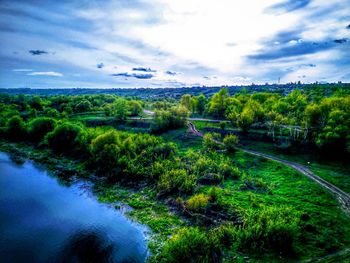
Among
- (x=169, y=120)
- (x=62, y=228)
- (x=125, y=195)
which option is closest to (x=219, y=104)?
(x=169, y=120)

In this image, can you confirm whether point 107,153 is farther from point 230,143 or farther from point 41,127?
point 41,127

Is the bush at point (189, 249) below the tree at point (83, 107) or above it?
below

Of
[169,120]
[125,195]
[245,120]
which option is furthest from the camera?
[169,120]

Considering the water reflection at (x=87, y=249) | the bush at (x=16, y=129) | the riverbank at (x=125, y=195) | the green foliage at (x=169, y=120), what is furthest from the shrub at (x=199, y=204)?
the bush at (x=16, y=129)

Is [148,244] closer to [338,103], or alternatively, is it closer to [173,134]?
[173,134]

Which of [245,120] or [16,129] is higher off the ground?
[245,120]

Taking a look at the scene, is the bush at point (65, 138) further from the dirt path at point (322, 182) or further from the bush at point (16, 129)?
the dirt path at point (322, 182)
